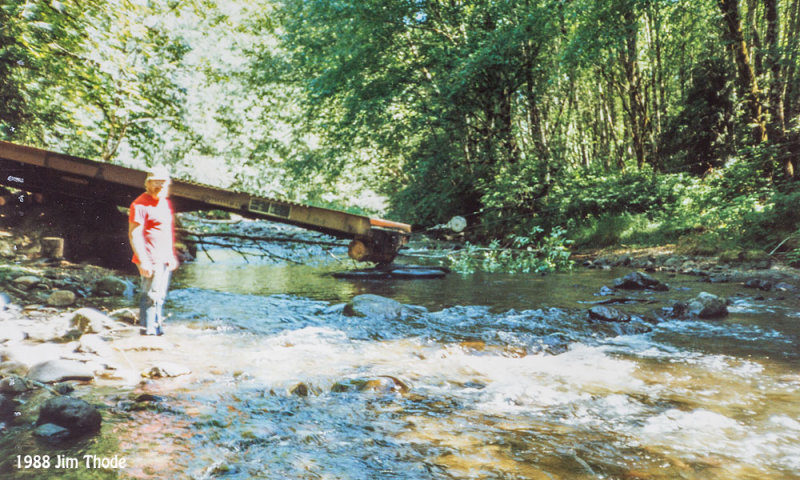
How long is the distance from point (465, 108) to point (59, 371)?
1443 cm

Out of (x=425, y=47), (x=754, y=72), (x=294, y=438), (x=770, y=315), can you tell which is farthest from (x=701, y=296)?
(x=425, y=47)

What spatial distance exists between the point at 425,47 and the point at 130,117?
9.58 metres

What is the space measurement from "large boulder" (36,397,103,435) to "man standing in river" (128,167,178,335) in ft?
8.41

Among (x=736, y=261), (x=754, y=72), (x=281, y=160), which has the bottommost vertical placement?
(x=736, y=261)

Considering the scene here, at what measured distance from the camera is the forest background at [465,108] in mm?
11211

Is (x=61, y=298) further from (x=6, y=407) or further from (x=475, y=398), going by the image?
(x=475, y=398)

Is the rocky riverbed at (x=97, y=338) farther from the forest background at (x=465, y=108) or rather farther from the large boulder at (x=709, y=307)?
the forest background at (x=465, y=108)

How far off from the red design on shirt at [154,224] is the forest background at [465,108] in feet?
15.3

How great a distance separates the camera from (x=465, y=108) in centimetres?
1595

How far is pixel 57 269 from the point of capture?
9039 mm

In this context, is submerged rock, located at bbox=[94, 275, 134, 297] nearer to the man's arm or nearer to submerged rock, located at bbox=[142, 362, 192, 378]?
the man's arm

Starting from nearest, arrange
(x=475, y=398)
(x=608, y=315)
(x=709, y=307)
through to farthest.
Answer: (x=475, y=398)
(x=608, y=315)
(x=709, y=307)

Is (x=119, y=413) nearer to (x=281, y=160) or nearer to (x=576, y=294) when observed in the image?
(x=576, y=294)

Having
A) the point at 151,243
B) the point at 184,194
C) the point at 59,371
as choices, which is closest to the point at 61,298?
the point at 184,194
